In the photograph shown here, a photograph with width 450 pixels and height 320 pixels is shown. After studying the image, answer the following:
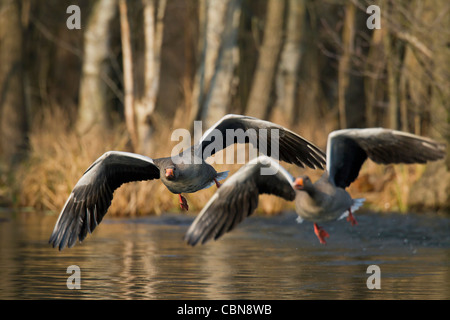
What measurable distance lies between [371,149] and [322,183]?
69 centimetres

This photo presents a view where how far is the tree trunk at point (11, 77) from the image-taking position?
2352 cm

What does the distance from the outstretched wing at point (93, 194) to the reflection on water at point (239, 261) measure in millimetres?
498

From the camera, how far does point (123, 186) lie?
16.8 m

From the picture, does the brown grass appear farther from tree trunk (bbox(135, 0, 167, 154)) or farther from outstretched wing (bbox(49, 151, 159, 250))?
outstretched wing (bbox(49, 151, 159, 250))

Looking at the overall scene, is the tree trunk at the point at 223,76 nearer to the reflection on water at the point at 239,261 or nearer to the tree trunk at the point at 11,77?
the reflection on water at the point at 239,261

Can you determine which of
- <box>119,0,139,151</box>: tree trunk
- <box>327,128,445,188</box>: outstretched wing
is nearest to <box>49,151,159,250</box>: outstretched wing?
<box>327,128,445,188</box>: outstretched wing

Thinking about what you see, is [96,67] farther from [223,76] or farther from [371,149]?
[371,149]

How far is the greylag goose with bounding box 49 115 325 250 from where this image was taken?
1055 centimetres

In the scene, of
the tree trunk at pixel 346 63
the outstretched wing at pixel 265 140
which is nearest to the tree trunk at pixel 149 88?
the tree trunk at pixel 346 63

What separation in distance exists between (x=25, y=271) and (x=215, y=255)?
277cm

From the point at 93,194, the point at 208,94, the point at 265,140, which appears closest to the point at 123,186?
the point at 208,94

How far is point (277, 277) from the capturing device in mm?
10398

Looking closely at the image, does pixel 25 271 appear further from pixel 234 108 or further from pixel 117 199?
pixel 234 108

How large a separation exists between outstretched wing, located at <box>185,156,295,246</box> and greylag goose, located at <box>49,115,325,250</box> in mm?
911
